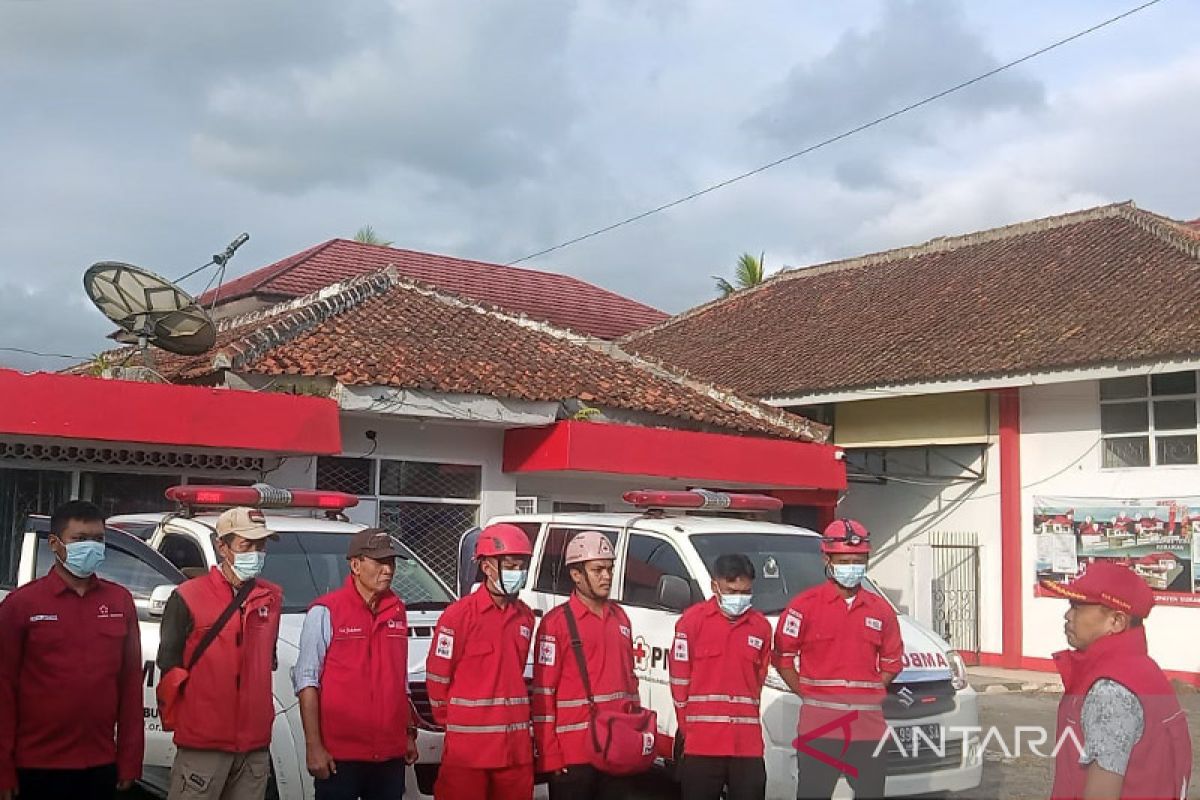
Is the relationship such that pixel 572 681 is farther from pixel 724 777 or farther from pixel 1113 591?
pixel 1113 591

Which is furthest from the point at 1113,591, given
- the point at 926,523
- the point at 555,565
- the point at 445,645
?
the point at 926,523

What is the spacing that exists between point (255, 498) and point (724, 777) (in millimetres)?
3624

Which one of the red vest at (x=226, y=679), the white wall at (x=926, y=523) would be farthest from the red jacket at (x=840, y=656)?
the white wall at (x=926, y=523)

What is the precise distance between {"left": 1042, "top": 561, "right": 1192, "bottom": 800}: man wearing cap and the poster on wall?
12530 mm

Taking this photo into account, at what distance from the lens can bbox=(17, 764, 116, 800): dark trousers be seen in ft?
15.0

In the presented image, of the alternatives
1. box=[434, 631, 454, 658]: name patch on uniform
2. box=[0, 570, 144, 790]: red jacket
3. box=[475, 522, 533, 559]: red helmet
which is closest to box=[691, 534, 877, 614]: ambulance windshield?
box=[475, 522, 533, 559]: red helmet

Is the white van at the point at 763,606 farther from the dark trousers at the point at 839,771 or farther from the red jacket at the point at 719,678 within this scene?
the red jacket at the point at 719,678

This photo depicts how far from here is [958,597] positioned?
1777cm

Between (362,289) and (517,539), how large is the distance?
10723 mm

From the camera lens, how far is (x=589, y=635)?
5.09 meters

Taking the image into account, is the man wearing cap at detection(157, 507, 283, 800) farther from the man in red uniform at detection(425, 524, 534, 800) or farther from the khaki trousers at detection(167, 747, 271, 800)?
the man in red uniform at detection(425, 524, 534, 800)

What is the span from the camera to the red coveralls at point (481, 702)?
15.5 ft

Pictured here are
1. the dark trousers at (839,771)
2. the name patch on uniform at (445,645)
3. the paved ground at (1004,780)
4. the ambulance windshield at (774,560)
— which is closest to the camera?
the name patch on uniform at (445,645)

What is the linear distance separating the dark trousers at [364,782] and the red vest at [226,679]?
1.01 ft
